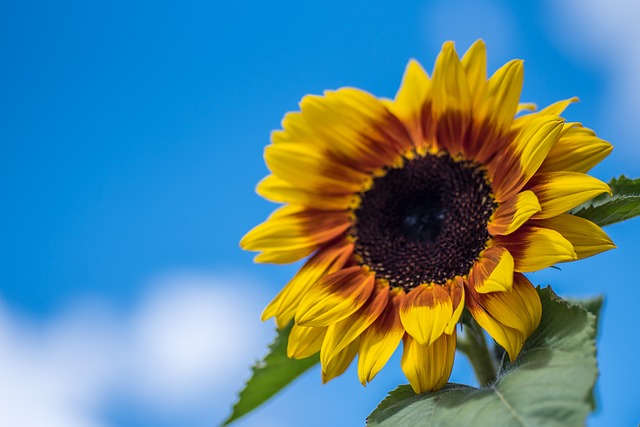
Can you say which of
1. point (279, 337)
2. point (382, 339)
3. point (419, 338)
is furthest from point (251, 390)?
point (419, 338)

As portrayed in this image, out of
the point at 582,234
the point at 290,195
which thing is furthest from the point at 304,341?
the point at 582,234

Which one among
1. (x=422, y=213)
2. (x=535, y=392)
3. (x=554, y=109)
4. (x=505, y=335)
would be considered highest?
(x=422, y=213)

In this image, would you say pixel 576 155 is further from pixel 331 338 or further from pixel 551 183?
pixel 331 338

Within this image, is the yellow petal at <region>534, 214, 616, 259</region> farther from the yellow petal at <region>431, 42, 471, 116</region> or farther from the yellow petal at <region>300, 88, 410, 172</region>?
the yellow petal at <region>300, 88, 410, 172</region>

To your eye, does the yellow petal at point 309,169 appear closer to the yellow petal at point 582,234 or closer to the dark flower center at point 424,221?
the dark flower center at point 424,221

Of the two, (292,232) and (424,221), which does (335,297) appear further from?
(424,221)

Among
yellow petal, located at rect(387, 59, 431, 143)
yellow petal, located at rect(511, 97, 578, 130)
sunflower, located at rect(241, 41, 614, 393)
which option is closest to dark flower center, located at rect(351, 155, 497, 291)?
sunflower, located at rect(241, 41, 614, 393)
